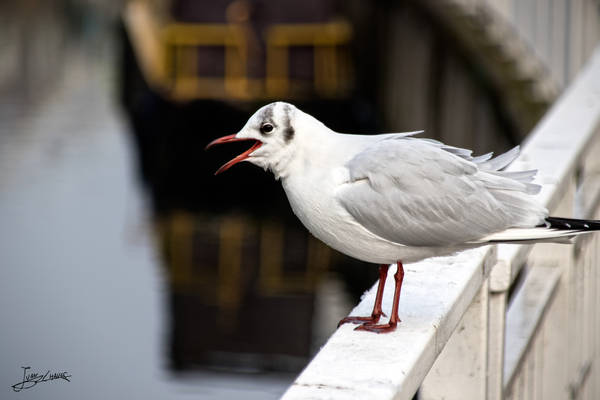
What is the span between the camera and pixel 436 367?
2.27 meters

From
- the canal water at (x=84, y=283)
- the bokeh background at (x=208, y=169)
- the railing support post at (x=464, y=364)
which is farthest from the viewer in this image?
the bokeh background at (x=208, y=169)

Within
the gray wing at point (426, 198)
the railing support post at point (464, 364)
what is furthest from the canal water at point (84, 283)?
the gray wing at point (426, 198)

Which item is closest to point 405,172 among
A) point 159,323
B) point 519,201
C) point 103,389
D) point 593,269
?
point 519,201

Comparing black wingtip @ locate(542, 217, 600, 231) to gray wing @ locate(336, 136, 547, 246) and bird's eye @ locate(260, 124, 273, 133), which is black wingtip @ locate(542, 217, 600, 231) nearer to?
gray wing @ locate(336, 136, 547, 246)

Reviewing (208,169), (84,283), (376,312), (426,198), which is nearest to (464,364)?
(376,312)

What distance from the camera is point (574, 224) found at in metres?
2.15

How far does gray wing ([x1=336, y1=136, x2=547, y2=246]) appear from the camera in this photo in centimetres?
216

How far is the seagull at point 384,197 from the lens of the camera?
7.02ft

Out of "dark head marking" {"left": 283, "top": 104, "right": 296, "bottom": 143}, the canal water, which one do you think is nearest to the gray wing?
"dark head marking" {"left": 283, "top": 104, "right": 296, "bottom": 143}

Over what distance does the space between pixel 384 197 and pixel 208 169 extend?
1472 centimetres

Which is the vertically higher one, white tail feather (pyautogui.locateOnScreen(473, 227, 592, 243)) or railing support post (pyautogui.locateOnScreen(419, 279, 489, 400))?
white tail feather (pyautogui.locateOnScreen(473, 227, 592, 243))

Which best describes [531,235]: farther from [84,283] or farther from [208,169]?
[208,169]

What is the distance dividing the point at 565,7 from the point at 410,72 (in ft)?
28.3

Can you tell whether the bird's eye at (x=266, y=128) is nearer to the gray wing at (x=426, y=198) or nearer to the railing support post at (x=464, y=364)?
the gray wing at (x=426, y=198)
